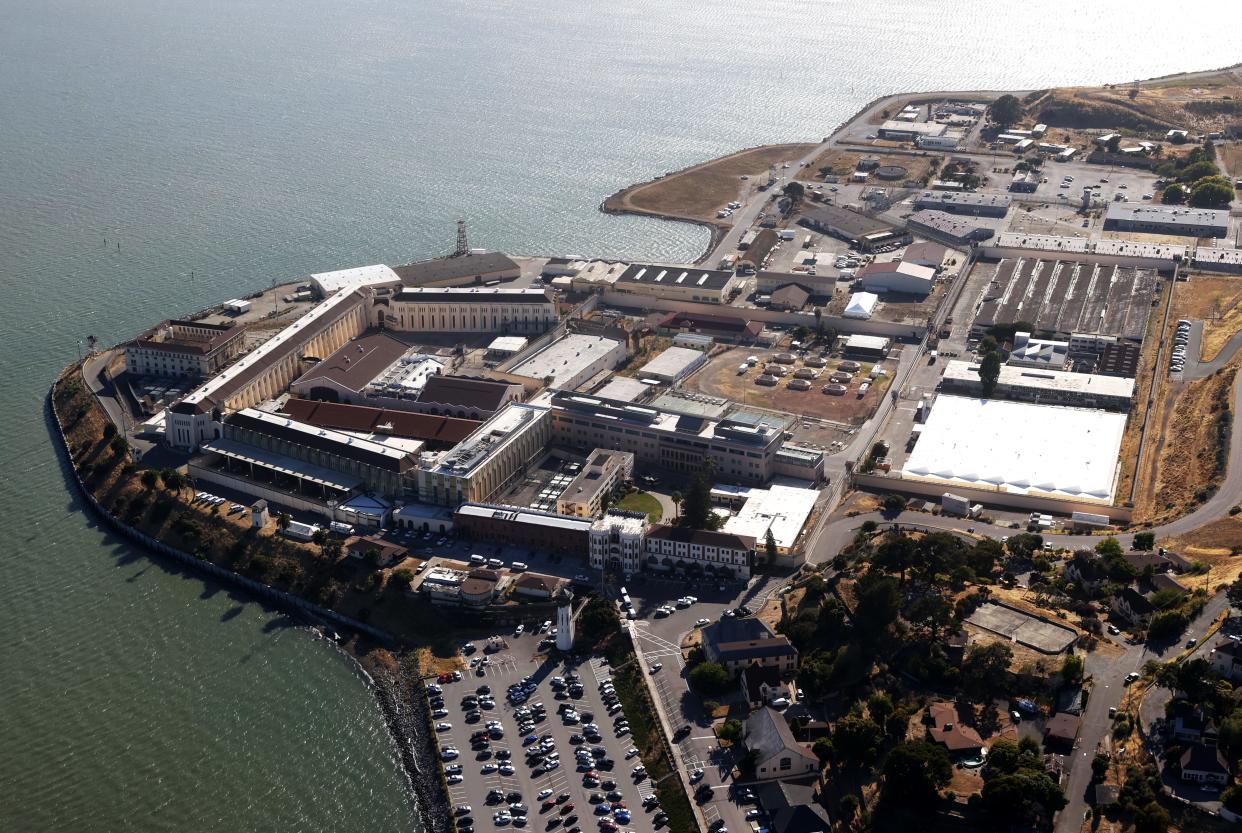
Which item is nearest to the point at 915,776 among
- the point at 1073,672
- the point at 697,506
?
the point at 1073,672

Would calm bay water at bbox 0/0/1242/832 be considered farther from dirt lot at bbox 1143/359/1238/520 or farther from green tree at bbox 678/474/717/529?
dirt lot at bbox 1143/359/1238/520

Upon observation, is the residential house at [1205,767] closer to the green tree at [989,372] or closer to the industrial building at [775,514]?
the industrial building at [775,514]

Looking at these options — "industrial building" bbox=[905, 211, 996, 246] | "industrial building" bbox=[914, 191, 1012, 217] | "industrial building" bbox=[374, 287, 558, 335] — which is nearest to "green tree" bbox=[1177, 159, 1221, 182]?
"industrial building" bbox=[914, 191, 1012, 217]

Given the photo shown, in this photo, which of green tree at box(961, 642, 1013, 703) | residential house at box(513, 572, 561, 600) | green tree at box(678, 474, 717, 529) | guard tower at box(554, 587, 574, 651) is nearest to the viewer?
green tree at box(961, 642, 1013, 703)

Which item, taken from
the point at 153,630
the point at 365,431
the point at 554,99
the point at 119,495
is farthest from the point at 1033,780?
the point at 554,99

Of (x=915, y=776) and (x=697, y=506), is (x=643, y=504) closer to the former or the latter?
(x=697, y=506)

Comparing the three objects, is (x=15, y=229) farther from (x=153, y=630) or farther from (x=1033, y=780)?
(x=1033, y=780)

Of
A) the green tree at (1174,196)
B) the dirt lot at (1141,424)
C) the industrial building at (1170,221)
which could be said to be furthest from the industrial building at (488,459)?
the green tree at (1174,196)

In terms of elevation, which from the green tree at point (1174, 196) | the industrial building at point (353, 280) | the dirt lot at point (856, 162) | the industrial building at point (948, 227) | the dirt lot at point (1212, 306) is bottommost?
the industrial building at point (353, 280)
